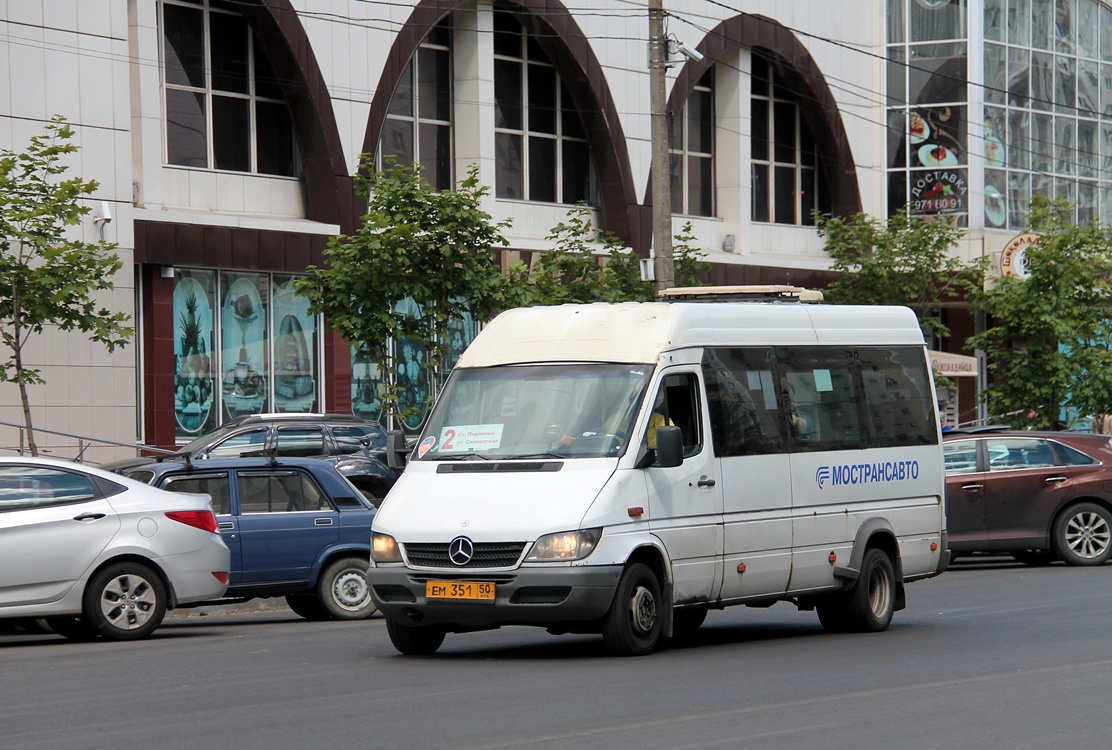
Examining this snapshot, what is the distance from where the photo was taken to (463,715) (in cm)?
886

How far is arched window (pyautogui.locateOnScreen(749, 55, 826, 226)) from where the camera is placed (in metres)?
42.4

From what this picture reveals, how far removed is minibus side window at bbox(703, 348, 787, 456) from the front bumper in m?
1.72

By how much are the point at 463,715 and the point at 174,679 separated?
268 cm

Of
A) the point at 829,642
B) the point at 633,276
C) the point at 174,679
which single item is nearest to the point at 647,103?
the point at 633,276

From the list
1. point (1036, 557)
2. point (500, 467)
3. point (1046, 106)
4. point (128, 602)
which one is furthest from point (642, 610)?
point (1046, 106)

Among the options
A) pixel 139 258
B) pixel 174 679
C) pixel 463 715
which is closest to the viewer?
pixel 463 715

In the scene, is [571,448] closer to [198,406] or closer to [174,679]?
[174,679]

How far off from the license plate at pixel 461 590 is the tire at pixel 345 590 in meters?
4.78

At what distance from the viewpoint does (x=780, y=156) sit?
43.2 m

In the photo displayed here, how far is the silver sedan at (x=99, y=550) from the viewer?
12.9 metres

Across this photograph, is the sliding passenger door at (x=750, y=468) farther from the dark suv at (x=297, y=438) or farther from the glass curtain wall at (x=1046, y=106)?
the glass curtain wall at (x=1046, y=106)

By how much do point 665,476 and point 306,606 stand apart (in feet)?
19.2

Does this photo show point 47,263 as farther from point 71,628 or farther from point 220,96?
point 220,96

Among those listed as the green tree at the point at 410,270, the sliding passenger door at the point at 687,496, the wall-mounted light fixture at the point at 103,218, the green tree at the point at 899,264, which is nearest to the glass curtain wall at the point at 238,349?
the wall-mounted light fixture at the point at 103,218
